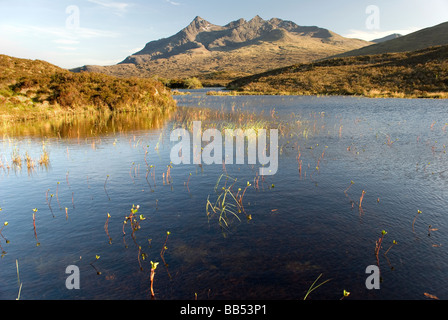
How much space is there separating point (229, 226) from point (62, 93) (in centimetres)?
3346

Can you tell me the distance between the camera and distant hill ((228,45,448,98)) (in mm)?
51406

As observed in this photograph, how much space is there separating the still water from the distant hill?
45035mm

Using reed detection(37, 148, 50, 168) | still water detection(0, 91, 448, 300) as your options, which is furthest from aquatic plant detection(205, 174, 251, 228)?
reed detection(37, 148, 50, 168)

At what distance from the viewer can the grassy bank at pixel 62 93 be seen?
98.9ft

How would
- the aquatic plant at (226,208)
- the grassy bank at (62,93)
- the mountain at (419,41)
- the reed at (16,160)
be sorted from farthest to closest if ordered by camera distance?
the mountain at (419,41)
the grassy bank at (62,93)
the reed at (16,160)
the aquatic plant at (226,208)

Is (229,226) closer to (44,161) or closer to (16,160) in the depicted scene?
(44,161)

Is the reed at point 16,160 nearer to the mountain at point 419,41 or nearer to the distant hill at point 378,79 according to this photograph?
the distant hill at point 378,79

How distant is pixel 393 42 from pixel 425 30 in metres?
21.5

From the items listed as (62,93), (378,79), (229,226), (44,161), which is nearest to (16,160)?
(44,161)

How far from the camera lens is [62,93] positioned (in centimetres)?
3262

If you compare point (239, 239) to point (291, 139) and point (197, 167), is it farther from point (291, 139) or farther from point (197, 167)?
point (291, 139)

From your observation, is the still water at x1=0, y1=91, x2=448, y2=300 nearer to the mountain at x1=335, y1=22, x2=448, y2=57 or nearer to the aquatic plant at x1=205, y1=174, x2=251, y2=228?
the aquatic plant at x1=205, y1=174, x2=251, y2=228

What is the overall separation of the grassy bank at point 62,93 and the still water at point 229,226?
18.6 meters

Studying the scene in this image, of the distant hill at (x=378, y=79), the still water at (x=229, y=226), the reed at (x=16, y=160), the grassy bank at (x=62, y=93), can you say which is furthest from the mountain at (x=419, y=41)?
the reed at (x=16, y=160)
